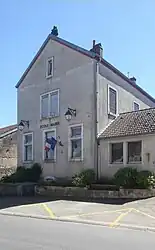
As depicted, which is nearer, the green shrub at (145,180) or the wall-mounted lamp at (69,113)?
the green shrub at (145,180)

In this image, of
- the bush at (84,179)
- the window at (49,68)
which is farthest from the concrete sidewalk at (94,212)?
the window at (49,68)

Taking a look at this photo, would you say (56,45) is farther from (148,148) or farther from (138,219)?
(138,219)

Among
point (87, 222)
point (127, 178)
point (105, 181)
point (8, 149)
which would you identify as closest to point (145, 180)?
point (127, 178)

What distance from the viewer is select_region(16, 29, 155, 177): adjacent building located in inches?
920

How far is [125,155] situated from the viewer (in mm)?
21922

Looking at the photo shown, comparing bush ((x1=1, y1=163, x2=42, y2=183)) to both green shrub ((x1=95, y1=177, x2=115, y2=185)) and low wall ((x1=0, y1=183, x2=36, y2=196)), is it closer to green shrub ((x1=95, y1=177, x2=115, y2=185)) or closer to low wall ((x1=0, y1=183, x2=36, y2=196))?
low wall ((x1=0, y1=183, x2=36, y2=196))

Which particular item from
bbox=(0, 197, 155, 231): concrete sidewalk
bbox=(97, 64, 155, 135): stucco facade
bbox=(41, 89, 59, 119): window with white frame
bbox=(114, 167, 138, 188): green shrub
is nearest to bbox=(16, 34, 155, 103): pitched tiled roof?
bbox=(97, 64, 155, 135): stucco facade

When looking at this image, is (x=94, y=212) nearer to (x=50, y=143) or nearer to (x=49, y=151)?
(x=50, y=143)

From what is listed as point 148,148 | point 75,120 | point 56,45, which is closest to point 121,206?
point 148,148

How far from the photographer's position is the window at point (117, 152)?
881 inches

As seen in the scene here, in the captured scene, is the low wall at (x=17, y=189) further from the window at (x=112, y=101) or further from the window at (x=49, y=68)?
the window at (x=49, y=68)

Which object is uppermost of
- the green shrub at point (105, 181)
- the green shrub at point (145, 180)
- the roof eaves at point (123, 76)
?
the roof eaves at point (123, 76)

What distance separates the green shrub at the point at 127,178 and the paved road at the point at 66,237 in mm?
7821

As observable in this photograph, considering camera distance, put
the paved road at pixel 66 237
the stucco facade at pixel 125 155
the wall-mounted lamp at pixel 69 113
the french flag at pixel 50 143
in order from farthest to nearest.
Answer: the french flag at pixel 50 143, the wall-mounted lamp at pixel 69 113, the stucco facade at pixel 125 155, the paved road at pixel 66 237
